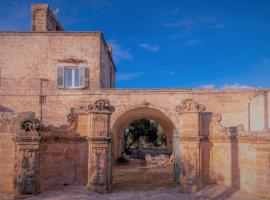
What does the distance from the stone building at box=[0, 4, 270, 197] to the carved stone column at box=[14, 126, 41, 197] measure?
0.03 m

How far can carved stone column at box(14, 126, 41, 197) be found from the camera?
34.7 feet

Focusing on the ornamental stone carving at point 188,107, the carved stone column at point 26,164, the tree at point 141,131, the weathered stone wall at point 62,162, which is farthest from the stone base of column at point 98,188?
the tree at point 141,131

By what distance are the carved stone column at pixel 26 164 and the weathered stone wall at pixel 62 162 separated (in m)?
0.64

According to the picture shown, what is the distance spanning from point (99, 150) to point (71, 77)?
5.80m

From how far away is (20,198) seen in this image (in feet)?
34.1

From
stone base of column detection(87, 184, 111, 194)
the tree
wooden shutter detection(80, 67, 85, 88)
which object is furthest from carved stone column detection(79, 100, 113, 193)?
the tree

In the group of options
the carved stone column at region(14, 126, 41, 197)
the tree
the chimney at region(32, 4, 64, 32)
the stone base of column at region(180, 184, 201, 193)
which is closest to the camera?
the carved stone column at region(14, 126, 41, 197)

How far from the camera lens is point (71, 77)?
16875mm

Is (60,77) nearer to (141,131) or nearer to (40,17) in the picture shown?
(40,17)

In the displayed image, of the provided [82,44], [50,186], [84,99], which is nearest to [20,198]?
[50,186]

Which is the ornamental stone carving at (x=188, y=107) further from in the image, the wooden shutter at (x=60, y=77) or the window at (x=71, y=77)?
the wooden shutter at (x=60, y=77)

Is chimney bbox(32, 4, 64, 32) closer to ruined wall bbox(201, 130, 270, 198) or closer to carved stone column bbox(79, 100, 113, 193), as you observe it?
carved stone column bbox(79, 100, 113, 193)

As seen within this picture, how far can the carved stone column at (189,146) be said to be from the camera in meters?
12.4

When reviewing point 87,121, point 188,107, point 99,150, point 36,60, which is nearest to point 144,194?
point 99,150
